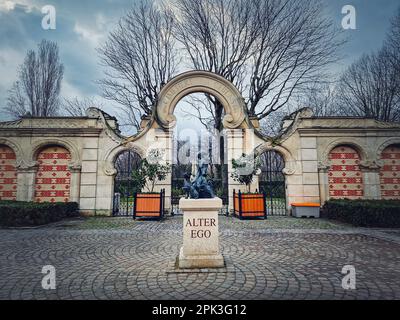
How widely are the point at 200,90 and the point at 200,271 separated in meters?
10.2

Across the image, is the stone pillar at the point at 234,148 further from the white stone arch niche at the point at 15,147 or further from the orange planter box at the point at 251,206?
the white stone arch niche at the point at 15,147

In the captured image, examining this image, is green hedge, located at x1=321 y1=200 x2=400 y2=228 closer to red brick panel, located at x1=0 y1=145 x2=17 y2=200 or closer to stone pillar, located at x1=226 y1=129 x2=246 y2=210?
stone pillar, located at x1=226 y1=129 x2=246 y2=210

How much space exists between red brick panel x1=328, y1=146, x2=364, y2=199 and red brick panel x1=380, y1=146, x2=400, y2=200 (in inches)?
48.9

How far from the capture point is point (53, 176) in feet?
37.1

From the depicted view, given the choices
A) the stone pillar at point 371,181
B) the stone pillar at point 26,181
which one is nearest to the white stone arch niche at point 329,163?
the stone pillar at point 371,181

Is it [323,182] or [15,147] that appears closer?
[15,147]

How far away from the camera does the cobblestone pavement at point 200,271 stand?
324cm

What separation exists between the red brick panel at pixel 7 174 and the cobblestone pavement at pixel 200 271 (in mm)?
4940

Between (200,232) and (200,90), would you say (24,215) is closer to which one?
(200,232)

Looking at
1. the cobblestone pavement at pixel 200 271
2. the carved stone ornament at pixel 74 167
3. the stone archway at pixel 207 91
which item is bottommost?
the cobblestone pavement at pixel 200 271

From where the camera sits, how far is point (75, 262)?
4520 mm

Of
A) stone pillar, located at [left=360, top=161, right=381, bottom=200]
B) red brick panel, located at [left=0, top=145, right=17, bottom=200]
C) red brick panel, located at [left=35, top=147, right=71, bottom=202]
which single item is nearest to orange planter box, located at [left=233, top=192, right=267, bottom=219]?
stone pillar, located at [left=360, top=161, right=381, bottom=200]

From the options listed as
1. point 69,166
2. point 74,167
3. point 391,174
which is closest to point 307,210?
point 391,174

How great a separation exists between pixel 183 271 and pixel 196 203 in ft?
4.33
